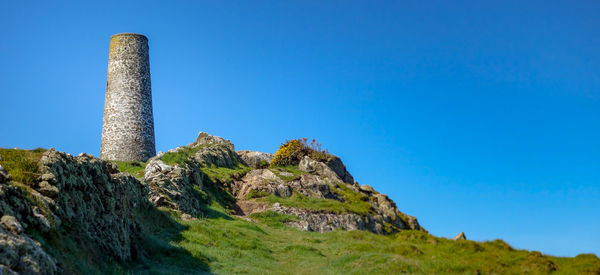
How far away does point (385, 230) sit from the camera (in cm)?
4059

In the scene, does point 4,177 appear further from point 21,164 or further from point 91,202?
point 91,202

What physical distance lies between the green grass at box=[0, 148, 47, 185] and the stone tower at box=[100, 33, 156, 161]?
2975cm

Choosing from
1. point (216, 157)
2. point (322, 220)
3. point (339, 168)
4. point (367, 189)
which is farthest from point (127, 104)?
point (339, 168)

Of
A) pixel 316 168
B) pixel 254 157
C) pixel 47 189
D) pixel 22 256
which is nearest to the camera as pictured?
pixel 22 256

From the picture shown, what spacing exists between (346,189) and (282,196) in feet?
31.8

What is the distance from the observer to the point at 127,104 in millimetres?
44438

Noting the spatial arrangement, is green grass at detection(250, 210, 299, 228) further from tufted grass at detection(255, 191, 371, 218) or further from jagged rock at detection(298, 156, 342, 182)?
jagged rock at detection(298, 156, 342, 182)

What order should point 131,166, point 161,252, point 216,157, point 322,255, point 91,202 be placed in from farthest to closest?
1. point 216,157
2. point 131,166
3. point 322,255
4. point 161,252
5. point 91,202

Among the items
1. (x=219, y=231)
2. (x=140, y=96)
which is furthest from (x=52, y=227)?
(x=140, y=96)

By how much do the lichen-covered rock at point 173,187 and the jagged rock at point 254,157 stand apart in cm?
2290

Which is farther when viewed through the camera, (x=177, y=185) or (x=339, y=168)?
(x=339, y=168)

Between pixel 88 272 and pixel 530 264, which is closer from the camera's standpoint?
pixel 88 272

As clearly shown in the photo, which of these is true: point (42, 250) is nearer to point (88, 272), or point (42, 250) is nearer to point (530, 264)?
point (88, 272)

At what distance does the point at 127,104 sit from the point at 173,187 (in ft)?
56.4
